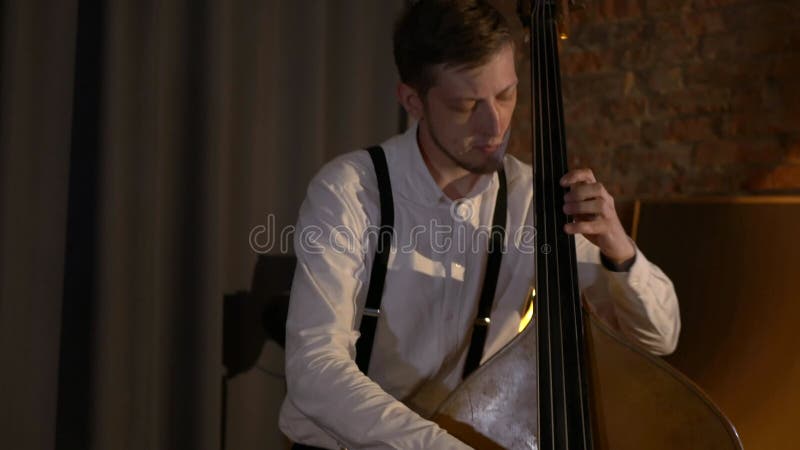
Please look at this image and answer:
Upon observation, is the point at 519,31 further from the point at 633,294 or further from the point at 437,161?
the point at 633,294

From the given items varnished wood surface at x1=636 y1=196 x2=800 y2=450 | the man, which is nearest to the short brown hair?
the man

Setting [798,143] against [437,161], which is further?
[798,143]

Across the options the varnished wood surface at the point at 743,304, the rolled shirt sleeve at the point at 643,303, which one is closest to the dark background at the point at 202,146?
the varnished wood surface at the point at 743,304

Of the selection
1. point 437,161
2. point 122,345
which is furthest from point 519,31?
point 122,345

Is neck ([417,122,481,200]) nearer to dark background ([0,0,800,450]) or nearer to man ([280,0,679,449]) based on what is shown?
man ([280,0,679,449])

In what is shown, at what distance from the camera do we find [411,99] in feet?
4.72

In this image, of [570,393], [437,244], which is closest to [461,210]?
[437,244]

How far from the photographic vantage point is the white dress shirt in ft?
4.03

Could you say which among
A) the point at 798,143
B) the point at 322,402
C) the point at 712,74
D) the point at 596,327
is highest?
the point at 712,74

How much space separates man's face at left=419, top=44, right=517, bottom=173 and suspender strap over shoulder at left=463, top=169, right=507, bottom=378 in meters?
0.10

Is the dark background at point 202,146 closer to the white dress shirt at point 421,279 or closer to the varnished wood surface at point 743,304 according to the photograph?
the varnished wood surface at point 743,304

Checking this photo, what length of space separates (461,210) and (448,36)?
32cm

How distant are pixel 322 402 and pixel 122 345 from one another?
2.12 feet

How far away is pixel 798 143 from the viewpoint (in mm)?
1759
